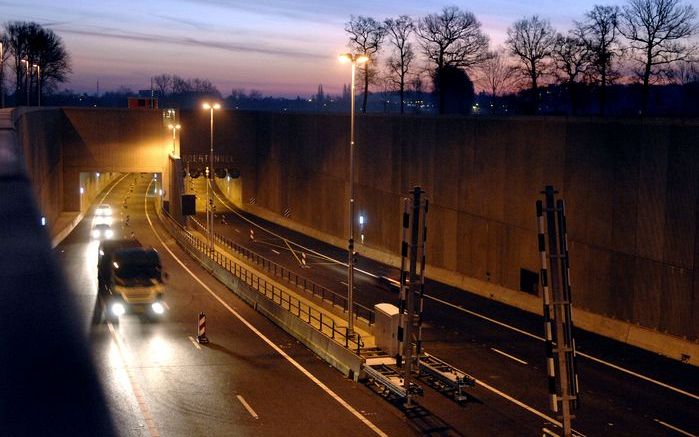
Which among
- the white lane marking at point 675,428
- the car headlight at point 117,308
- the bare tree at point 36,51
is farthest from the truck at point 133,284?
the bare tree at point 36,51

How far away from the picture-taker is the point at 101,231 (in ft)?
216

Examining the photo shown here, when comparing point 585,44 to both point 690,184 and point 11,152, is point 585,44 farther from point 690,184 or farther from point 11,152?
point 11,152

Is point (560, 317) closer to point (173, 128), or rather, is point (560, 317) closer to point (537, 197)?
point (537, 197)

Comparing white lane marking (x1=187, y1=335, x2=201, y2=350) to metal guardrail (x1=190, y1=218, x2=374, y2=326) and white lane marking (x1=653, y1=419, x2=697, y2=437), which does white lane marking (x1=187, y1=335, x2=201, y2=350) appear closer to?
metal guardrail (x1=190, y1=218, x2=374, y2=326)

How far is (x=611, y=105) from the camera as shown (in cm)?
6272

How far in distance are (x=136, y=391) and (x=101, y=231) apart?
45.2 metres

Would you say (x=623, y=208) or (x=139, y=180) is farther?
(x=139, y=180)

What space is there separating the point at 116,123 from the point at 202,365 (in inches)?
2301

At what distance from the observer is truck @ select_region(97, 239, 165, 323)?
110 ft

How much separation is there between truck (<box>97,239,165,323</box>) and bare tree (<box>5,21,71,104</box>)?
87107mm

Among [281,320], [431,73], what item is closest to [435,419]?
[281,320]

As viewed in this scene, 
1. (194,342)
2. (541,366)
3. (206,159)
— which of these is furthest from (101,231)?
(541,366)

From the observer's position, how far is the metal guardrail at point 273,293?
1122 inches

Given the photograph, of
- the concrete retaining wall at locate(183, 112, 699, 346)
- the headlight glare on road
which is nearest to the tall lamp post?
the concrete retaining wall at locate(183, 112, 699, 346)
